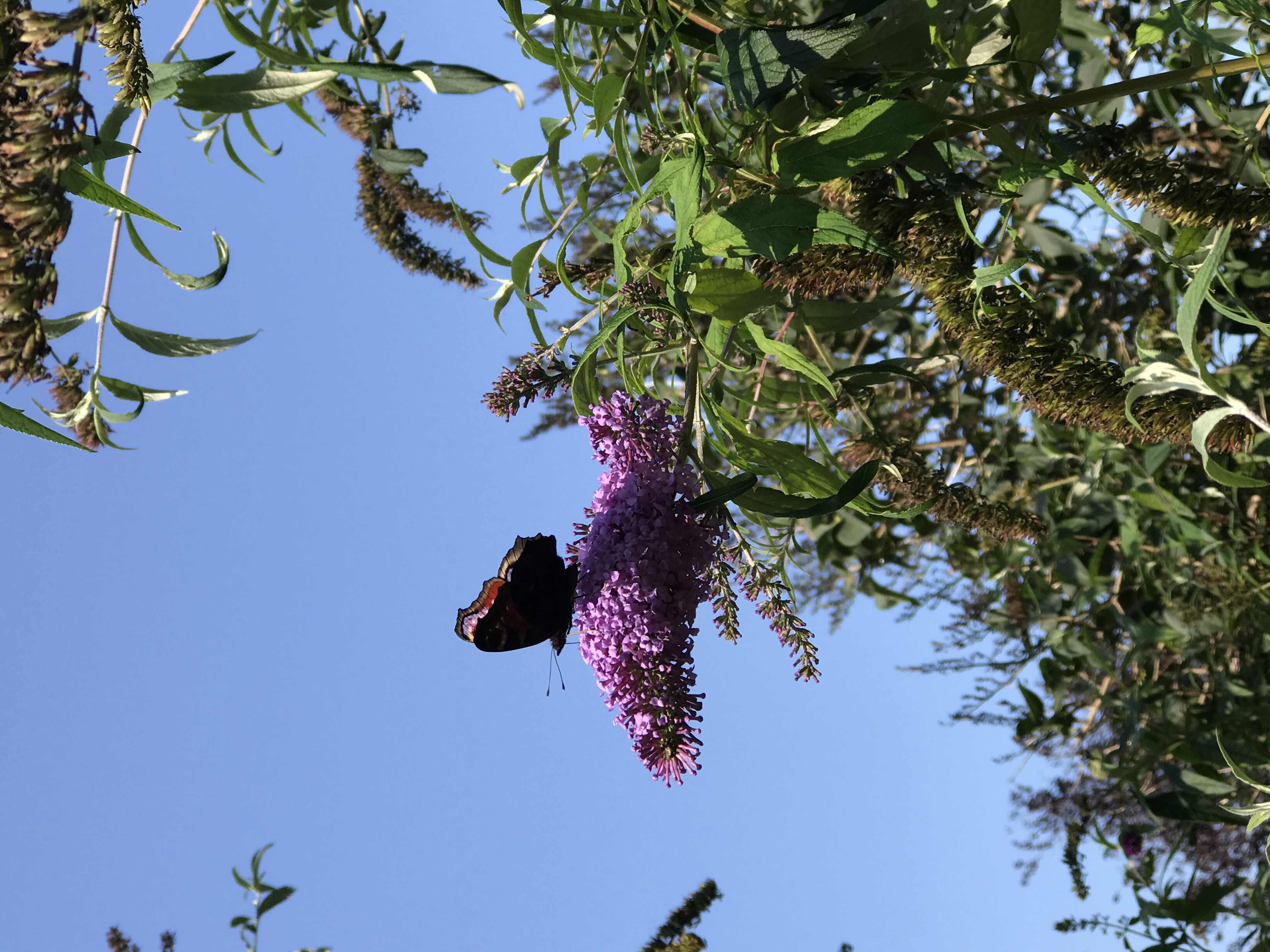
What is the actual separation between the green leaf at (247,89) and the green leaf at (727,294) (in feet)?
1.26

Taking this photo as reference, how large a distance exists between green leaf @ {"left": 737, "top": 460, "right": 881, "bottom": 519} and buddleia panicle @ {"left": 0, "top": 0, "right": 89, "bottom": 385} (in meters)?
0.59

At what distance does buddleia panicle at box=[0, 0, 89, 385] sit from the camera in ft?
1.96

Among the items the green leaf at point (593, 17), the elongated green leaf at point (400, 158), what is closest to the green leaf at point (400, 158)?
the elongated green leaf at point (400, 158)

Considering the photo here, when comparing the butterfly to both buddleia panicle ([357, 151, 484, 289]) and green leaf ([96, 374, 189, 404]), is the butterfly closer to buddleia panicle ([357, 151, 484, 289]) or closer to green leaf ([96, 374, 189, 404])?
green leaf ([96, 374, 189, 404])

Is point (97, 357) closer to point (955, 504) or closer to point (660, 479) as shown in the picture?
point (660, 479)

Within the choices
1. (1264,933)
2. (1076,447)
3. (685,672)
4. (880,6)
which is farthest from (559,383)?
(1264,933)

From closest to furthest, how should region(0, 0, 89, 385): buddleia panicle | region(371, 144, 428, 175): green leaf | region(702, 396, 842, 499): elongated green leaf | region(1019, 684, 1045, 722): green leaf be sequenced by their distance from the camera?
1. region(0, 0, 89, 385): buddleia panicle
2. region(702, 396, 842, 499): elongated green leaf
3. region(371, 144, 428, 175): green leaf
4. region(1019, 684, 1045, 722): green leaf

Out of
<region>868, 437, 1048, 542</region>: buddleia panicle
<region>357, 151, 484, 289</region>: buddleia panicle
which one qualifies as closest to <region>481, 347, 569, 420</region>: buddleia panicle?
<region>868, 437, 1048, 542</region>: buddleia panicle

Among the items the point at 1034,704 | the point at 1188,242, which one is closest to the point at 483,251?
the point at 1188,242

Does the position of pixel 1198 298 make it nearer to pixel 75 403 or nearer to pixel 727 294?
pixel 727 294

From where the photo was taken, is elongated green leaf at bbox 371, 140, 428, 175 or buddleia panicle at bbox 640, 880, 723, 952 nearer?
elongated green leaf at bbox 371, 140, 428, 175

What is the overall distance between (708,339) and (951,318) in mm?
248

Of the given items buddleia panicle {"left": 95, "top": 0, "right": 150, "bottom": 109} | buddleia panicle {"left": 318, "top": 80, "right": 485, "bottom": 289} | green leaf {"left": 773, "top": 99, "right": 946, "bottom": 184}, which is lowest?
buddleia panicle {"left": 95, "top": 0, "right": 150, "bottom": 109}

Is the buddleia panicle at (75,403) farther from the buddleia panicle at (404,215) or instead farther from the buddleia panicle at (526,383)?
the buddleia panicle at (404,215)
